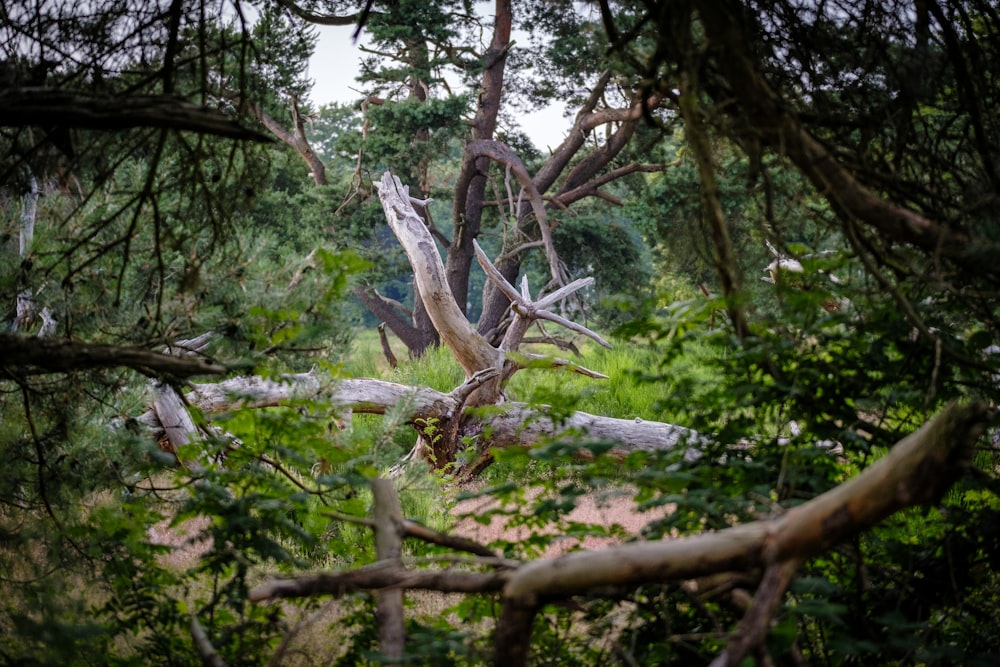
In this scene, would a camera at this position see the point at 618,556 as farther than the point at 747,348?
No

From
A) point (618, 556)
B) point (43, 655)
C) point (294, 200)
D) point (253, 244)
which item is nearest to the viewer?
point (618, 556)

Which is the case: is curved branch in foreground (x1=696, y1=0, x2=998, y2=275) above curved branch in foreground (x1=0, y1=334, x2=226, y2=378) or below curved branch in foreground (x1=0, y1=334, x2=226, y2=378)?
above

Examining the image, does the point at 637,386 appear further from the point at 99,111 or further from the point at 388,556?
the point at 99,111

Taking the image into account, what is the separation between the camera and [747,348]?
254 centimetres

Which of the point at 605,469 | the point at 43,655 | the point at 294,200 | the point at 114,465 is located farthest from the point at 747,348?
the point at 294,200

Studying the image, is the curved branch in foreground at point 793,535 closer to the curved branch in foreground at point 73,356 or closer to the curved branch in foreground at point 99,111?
the curved branch in foreground at point 73,356

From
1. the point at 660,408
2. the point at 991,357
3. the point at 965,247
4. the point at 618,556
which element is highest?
the point at 965,247

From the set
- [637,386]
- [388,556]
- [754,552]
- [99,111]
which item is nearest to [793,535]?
[754,552]

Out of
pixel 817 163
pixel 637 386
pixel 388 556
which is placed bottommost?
pixel 388 556

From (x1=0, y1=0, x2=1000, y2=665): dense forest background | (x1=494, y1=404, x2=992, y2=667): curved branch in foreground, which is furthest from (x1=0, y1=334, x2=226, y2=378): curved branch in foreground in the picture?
(x1=494, y1=404, x2=992, y2=667): curved branch in foreground

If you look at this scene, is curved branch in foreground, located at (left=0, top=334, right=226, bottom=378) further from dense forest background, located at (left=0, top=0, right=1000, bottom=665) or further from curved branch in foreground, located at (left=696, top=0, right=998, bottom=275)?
curved branch in foreground, located at (left=696, top=0, right=998, bottom=275)

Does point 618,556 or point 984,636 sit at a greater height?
point 618,556

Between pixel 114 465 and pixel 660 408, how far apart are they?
2451 millimetres

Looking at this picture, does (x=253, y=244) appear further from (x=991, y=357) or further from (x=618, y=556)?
(x=991, y=357)
